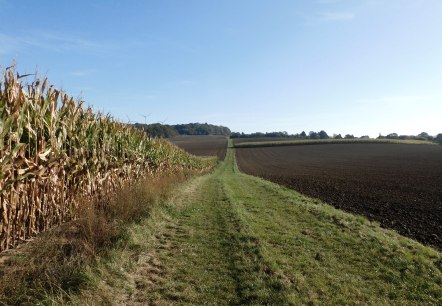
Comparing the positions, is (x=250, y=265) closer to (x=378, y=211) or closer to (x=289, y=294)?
(x=289, y=294)

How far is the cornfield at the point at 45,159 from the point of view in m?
5.91

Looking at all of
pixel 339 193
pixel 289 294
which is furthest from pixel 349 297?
pixel 339 193

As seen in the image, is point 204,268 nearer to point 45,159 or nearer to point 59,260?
point 59,260

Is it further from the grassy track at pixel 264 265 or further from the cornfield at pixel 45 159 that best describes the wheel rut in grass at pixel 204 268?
the cornfield at pixel 45 159

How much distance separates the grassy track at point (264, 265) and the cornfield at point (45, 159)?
203 cm

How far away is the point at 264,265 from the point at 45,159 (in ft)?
16.3

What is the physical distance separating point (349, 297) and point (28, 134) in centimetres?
673

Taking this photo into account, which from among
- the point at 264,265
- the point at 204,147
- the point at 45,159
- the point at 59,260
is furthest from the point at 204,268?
the point at 204,147

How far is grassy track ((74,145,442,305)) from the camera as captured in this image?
16.7 feet

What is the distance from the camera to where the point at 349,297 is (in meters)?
5.36

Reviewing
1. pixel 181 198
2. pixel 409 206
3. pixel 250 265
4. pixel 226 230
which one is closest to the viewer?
pixel 250 265

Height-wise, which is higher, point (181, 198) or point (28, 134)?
point (28, 134)

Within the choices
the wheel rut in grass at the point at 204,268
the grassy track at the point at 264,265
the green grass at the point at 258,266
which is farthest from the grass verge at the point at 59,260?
the wheel rut in grass at the point at 204,268

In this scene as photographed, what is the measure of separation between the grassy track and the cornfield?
2.03 metres
